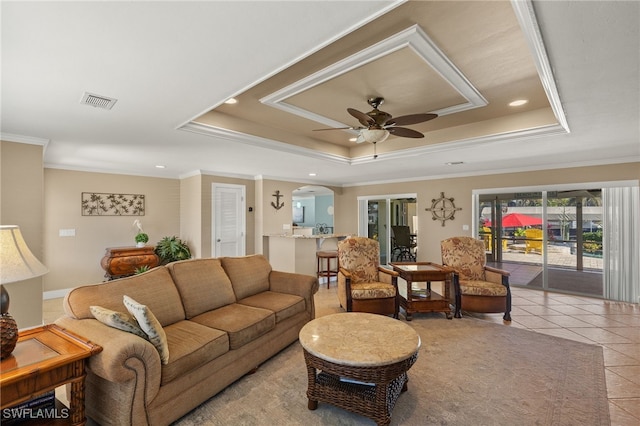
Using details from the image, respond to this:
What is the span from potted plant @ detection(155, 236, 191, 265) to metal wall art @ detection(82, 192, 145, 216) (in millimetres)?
798

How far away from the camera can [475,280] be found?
4.32 m

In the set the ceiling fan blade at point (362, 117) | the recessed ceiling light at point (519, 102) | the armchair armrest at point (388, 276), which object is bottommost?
the armchair armrest at point (388, 276)

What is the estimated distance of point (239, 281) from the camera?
340 cm

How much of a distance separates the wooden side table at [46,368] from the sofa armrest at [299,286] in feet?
6.82

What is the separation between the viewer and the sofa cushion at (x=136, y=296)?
215 cm

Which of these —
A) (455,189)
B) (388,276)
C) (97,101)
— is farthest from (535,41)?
(455,189)

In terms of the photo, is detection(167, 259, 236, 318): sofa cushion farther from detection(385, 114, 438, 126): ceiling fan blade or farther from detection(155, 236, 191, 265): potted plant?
detection(155, 236, 191, 265): potted plant

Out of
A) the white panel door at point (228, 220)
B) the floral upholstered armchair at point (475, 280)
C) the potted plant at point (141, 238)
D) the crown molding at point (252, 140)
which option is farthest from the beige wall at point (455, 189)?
the potted plant at point (141, 238)

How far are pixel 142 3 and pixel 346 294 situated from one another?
3454 mm

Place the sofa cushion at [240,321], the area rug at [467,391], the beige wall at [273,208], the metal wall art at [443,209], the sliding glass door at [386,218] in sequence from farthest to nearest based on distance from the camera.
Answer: the sliding glass door at [386,218]
the beige wall at [273,208]
the metal wall art at [443,209]
the sofa cushion at [240,321]
the area rug at [467,391]

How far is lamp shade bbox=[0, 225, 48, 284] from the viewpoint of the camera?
5.32 feet

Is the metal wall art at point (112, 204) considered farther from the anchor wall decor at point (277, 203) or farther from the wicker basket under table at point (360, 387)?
the wicker basket under table at point (360, 387)

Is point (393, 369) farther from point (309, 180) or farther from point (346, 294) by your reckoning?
point (309, 180)

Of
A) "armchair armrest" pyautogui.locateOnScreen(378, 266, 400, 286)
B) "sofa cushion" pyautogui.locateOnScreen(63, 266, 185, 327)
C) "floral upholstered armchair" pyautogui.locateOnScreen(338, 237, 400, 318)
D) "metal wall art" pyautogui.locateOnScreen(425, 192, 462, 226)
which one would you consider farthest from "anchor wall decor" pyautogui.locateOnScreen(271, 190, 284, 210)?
"sofa cushion" pyautogui.locateOnScreen(63, 266, 185, 327)
